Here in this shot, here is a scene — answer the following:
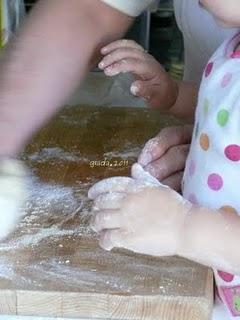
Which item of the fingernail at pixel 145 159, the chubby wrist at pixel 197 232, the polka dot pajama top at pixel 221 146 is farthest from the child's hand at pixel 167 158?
the chubby wrist at pixel 197 232

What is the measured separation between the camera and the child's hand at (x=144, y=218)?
811mm

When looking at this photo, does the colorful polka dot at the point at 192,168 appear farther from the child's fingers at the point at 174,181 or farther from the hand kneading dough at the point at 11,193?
the hand kneading dough at the point at 11,193

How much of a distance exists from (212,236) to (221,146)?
107 millimetres

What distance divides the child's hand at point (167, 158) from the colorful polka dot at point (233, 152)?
0.56ft

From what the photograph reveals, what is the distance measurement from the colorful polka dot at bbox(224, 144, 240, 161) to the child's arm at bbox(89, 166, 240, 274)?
66 mm

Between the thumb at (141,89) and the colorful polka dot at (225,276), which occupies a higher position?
the thumb at (141,89)

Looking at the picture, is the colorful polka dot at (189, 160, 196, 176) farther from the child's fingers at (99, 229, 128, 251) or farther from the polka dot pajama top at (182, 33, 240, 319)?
the child's fingers at (99, 229, 128, 251)

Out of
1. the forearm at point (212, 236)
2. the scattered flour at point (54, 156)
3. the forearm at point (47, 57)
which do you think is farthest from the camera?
the scattered flour at point (54, 156)

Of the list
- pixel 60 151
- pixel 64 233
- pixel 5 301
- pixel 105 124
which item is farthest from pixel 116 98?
pixel 5 301

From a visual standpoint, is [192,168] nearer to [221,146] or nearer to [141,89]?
[221,146]

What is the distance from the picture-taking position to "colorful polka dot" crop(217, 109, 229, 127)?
2.84 feet

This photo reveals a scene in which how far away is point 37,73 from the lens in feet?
3.49

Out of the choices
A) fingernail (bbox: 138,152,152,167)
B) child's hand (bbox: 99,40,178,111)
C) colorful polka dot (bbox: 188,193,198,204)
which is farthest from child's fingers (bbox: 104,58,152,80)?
colorful polka dot (bbox: 188,193,198,204)

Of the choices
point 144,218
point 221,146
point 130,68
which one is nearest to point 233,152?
point 221,146
